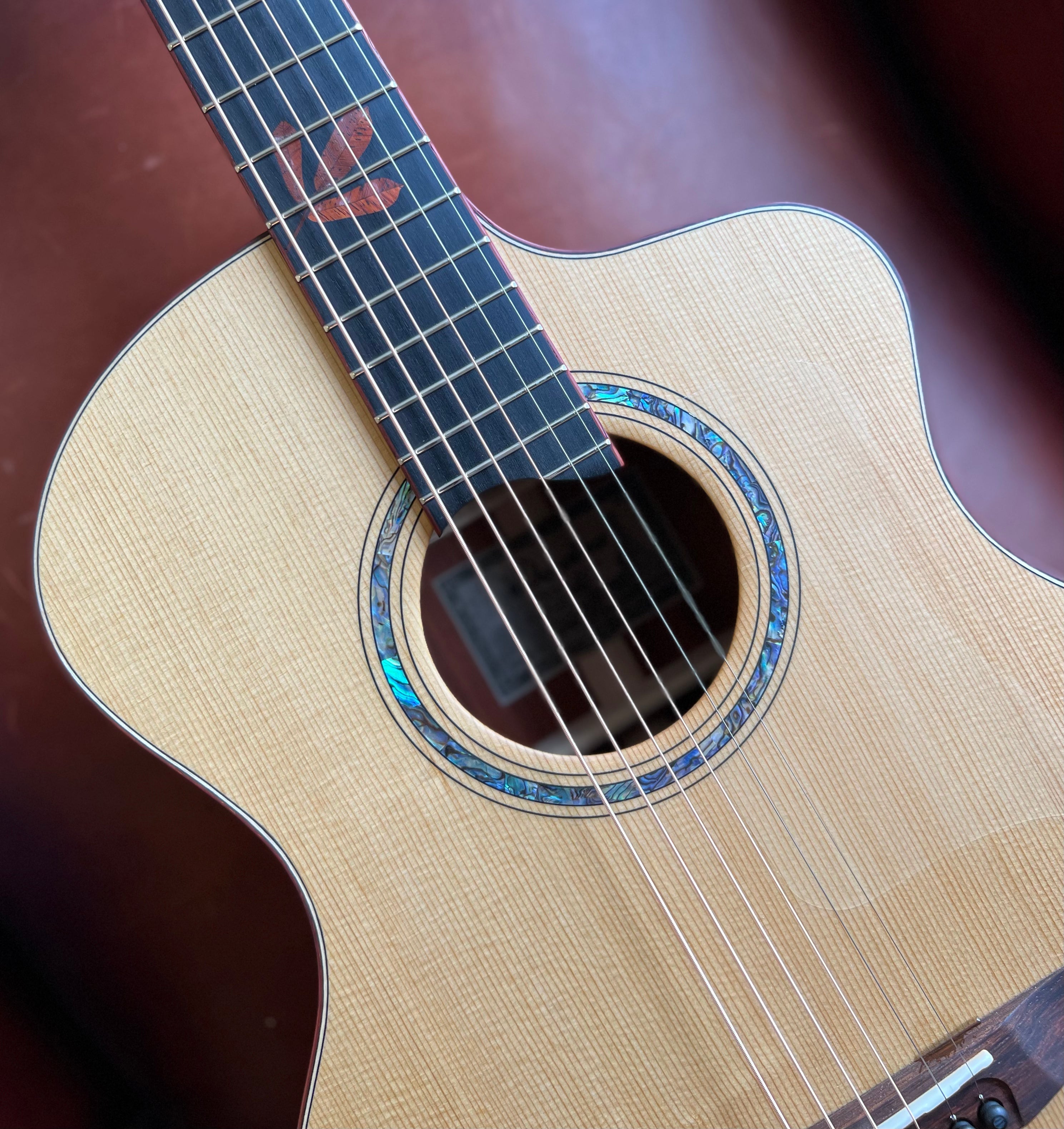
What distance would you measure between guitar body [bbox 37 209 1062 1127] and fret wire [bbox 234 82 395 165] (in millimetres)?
68

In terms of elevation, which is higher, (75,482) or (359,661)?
(75,482)

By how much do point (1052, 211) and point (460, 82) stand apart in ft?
2.22

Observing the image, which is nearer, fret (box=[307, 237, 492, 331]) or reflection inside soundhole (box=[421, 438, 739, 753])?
fret (box=[307, 237, 492, 331])

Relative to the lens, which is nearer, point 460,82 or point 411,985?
point 411,985

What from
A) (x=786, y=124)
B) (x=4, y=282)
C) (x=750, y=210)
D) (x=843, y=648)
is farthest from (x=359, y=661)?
(x=786, y=124)

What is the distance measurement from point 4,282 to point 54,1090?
0.88 metres

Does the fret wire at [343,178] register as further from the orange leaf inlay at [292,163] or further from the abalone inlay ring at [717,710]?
the abalone inlay ring at [717,710]

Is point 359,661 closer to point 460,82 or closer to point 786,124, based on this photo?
point 460,82

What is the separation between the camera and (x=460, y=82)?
957 millimetres

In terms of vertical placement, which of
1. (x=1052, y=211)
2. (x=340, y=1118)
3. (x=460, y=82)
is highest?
(x=460, y=82)

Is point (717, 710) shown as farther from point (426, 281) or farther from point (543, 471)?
point (426, 281)

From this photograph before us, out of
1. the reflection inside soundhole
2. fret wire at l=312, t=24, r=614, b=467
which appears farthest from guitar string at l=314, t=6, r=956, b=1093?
Result: the reflection inside soundhole

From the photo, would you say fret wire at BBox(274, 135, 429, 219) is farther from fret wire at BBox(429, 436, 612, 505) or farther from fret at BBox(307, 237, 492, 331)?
fret wire at BBox(429, 436, 612, 505)

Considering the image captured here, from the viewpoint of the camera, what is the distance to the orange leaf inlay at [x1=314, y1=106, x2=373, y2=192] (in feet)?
2.21
